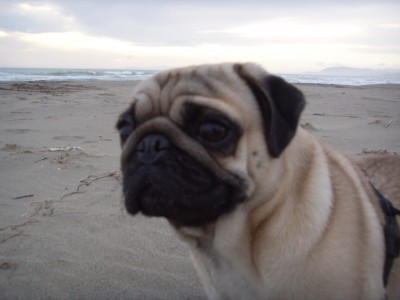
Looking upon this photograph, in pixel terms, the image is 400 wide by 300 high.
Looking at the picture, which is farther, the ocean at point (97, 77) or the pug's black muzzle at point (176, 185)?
the ocean at point (97, 77)

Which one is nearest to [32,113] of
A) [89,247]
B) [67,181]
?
[67,181]

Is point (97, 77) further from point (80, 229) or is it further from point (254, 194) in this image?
point (254, 194)

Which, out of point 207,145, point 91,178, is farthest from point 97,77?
point 207,145

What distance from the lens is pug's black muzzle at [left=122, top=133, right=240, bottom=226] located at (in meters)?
2.46

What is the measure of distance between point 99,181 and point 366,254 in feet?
12.6

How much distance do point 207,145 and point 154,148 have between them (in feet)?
1.11

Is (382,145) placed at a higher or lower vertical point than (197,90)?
lower

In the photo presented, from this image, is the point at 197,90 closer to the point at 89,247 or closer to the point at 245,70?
the point at 245,70

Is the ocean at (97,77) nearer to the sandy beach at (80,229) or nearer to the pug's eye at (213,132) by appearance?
the sandy beach at (80,229)

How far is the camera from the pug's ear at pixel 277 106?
8.30 ft

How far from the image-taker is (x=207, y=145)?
2.52m

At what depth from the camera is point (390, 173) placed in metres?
3.43

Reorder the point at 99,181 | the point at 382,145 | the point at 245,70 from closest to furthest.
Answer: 1. the point at 245,70
2. the point at 99,181
3. the point at 382,145

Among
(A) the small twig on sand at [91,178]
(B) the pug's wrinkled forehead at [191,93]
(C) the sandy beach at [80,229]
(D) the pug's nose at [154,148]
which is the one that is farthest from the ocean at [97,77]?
(D) the pug's nose at [154,148]
